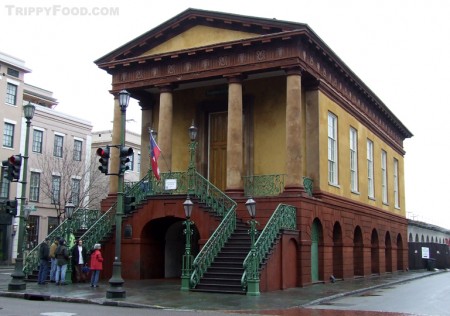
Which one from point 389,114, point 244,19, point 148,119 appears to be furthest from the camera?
point 389,114

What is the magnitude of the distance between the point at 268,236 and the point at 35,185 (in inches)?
1190

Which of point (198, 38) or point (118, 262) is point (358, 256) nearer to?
point (198, 38)

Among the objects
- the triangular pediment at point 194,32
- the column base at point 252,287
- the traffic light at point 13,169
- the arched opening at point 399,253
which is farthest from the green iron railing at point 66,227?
the arched opening at point 399,253

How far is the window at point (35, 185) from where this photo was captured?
45.0 m

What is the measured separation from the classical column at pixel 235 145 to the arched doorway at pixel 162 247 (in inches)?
111

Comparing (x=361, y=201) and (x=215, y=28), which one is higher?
(x=215, y=28)

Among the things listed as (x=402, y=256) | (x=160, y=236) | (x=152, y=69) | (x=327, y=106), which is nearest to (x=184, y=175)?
(x=160, y=236)

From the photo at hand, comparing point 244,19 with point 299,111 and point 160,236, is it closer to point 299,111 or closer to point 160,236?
point 299,111

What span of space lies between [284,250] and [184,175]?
19.5 feet

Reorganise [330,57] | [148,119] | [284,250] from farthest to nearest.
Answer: [148,119] < [330,57] < [284,250]

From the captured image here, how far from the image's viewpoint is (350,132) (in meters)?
30.4

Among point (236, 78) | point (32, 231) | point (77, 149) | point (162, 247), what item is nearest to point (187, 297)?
point (162, 247)

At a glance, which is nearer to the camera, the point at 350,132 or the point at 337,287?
the point at 337,287

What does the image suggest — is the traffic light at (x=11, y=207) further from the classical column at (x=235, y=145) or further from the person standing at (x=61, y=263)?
the classical column at (x=235, y=145)
